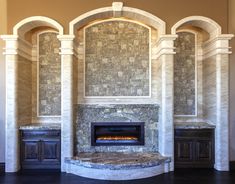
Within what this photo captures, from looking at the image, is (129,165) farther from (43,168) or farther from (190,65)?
(190,65)

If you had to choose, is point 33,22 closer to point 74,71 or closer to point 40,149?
point 74,71

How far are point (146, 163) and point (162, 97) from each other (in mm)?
1448

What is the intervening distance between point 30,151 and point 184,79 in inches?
157

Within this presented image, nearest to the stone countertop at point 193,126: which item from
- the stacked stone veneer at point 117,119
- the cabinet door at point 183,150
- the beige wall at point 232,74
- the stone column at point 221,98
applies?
the stone column at point 221,98

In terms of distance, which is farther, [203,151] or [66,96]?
[203,151]

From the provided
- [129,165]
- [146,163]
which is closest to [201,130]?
[146,163]

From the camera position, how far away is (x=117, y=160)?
16.1 feet

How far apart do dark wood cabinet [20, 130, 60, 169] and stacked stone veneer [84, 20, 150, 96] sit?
4.47 ft

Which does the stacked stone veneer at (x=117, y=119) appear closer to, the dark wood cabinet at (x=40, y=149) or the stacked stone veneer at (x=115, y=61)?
the stacked stone veneer at (x=115, y=61)

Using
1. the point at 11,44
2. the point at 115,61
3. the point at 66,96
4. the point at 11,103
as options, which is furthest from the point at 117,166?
the point at 11,44

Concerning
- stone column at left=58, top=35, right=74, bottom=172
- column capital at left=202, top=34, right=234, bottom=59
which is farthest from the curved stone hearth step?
column capital at left=202, top=34, right=234, bottom=59

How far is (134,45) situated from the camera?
5.78 meters

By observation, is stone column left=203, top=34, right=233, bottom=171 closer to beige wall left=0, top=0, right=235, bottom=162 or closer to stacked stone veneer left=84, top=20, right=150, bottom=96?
beige wall left=0, top=0, right=235, bottom=162

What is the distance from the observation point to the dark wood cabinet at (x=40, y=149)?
17.1 feet
